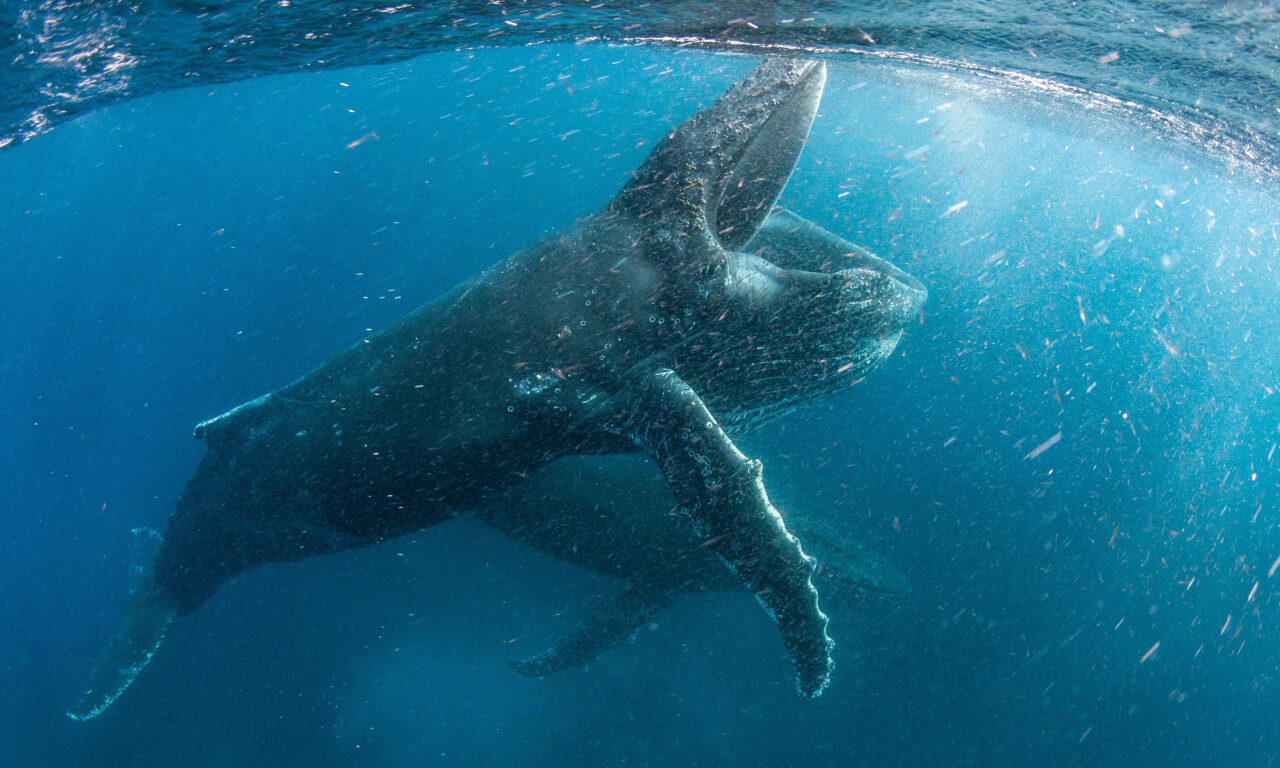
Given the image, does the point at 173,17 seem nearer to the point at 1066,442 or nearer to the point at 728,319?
the point at 728,319

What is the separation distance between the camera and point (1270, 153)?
13727 mm

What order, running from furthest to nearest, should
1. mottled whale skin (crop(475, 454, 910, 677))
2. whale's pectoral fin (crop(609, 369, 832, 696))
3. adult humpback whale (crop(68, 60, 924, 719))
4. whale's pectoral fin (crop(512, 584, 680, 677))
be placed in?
whale's pectoral fin (crop(512, 584, 680, 677))
mottled whale skin (crop(475, 454, 910, 677))
adult humpback whale (crop(68, 60, 924, 719))
whale's pectoral fin (crop(609, 369, 832, 696))

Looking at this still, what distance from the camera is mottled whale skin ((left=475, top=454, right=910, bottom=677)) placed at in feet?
26.2

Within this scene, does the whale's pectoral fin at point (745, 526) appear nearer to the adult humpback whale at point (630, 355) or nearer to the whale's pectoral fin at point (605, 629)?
the adult humpback whale at point (630, 355)

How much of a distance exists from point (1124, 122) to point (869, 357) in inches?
639

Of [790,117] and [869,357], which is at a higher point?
[790,117]

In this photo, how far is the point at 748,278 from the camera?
5.04 m

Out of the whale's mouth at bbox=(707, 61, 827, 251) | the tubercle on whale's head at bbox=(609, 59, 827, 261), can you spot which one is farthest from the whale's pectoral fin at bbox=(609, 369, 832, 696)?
the whale's mouth at bbox=(707, 61, 827, 251)

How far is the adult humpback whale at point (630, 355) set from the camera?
453 centimetres

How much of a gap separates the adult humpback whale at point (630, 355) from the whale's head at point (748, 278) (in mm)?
18

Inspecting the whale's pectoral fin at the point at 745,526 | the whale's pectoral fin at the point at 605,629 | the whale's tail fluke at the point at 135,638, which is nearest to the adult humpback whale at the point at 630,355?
the whale's pectoral fin at the point at 745,526

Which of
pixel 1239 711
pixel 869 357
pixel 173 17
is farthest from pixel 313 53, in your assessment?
pixel 1239 711

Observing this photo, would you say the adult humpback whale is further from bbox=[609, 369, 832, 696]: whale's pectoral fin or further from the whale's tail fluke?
the whale's tail fluke

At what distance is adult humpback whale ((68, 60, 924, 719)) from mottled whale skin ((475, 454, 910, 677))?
79.8 inches
